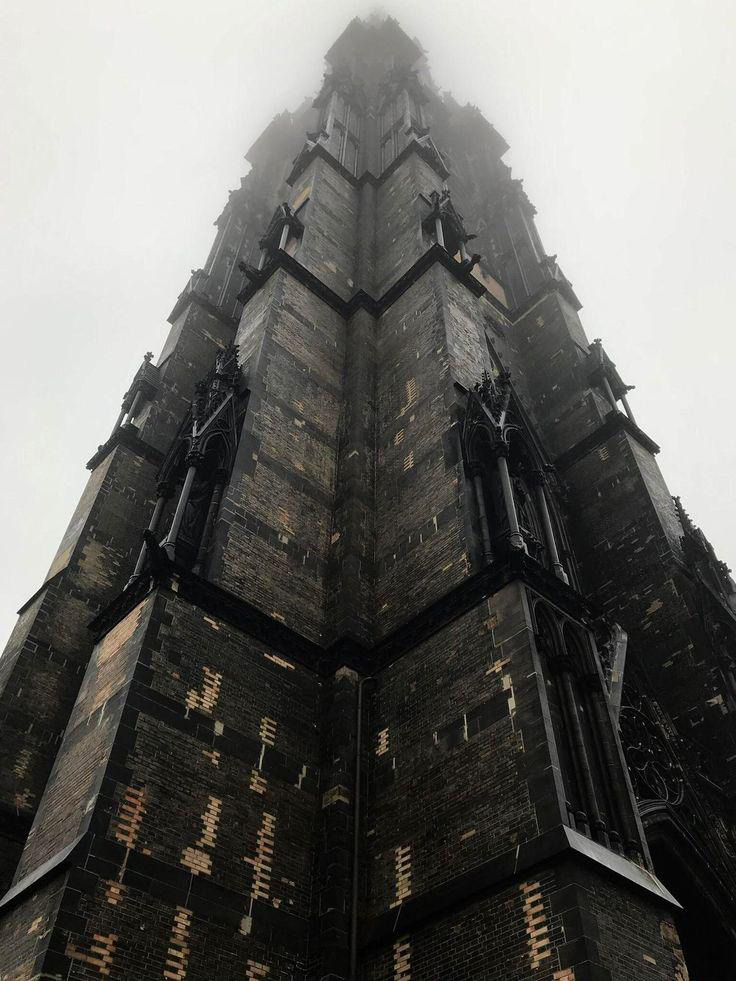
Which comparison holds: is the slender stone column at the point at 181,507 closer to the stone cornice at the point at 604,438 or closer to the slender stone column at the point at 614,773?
the slender stone column at the point at 614,773

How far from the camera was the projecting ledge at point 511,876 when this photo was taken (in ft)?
26.5

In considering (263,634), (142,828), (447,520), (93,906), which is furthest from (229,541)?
(93,906)

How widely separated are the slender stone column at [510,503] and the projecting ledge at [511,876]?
366 centimetres

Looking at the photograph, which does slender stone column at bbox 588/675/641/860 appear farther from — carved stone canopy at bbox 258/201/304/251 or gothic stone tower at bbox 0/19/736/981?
carved stone canopy at bbox 258/201/304/251

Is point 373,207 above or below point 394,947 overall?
above

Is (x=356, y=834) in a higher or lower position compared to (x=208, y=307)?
lower

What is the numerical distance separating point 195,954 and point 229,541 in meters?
5.46

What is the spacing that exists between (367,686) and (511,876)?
3.93 meters

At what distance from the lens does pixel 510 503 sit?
40.1 ft

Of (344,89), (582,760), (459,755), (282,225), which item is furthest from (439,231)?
(344,89)

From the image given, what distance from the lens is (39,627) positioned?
1309cm

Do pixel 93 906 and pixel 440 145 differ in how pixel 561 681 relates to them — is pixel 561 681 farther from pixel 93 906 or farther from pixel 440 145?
pixel 440 145

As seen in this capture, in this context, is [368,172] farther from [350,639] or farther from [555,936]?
[555,936]

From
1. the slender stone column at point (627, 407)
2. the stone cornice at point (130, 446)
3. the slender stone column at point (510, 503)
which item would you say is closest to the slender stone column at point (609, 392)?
the slender stone column at point (627, 407)
